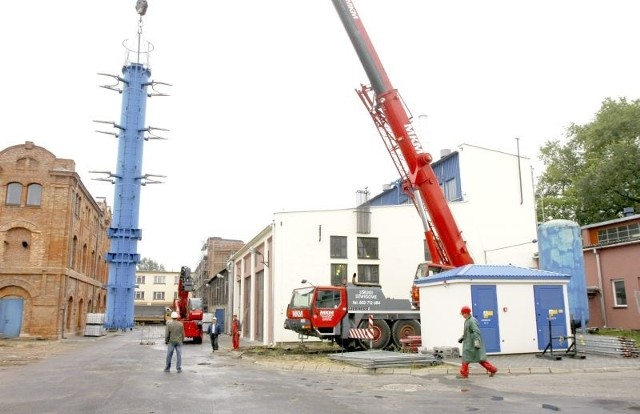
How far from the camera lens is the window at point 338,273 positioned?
86.2ft

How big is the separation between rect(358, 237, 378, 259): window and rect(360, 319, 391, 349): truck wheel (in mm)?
7040

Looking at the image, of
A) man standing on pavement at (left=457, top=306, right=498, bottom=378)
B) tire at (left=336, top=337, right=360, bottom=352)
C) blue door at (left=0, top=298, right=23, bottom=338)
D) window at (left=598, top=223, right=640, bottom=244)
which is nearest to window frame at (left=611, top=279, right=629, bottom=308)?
window at (left=598, top=223, right=640, bottom=244)

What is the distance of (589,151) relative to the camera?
42.4 m

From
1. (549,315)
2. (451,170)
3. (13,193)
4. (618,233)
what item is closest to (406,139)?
(549,315)

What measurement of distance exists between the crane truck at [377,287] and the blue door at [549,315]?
2521 mm

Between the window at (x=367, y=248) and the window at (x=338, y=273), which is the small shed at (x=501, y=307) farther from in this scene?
the window at (x=367, y=248)

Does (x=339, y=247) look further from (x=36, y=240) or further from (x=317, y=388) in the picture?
(x=36, y=240)

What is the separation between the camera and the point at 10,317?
32.0 meters

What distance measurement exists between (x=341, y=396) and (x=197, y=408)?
2.73 meters

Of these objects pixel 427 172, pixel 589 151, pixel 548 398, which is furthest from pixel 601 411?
pixel 589 151

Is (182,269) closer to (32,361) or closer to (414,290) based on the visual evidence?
(32,361)

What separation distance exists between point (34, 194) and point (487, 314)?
3025 centimetres

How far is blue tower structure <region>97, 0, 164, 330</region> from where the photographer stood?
153 feet

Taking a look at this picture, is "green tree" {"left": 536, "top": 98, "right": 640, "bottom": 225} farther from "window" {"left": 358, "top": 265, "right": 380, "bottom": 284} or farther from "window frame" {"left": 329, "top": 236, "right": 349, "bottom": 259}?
"window frame" {"left": 329, "top": 236, "right": 349, "bottom": 259}
